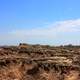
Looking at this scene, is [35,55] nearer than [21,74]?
No

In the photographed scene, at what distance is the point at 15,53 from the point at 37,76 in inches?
207

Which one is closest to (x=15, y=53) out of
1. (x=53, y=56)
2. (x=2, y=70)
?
(x=53, y=56)

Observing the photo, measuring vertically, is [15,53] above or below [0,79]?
above

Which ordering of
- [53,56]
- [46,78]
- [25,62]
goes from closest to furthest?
[46,78]
[25,62]
[53,56]

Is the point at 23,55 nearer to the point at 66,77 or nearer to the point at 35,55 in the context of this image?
the point at 35,55

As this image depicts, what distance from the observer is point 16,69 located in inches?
725

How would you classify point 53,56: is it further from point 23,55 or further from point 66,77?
point 66,77

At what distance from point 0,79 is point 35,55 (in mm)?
5012

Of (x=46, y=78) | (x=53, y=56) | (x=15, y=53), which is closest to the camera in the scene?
(x=46, y=78)

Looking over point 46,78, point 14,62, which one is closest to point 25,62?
point 14,62

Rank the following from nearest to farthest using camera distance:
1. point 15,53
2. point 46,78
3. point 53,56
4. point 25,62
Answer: point 46,78
point 25,62
point 53,56
point 15,53

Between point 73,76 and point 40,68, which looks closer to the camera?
point 73,76

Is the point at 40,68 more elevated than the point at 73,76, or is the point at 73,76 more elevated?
the point at 40,68

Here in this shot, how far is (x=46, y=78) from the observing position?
17750 millimetres
